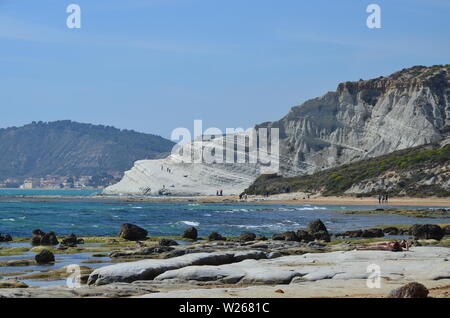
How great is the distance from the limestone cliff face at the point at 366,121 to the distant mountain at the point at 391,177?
11.9 m

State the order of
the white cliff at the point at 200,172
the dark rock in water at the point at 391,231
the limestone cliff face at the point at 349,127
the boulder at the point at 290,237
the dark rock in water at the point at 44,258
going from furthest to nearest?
the white cliff at the point at 200,172
the limestone cliff face at the point at 349,127
the dark rock in water at the point at 391,231
the boulder at the point at 290,237
the dark rock in water at the point at 44,258

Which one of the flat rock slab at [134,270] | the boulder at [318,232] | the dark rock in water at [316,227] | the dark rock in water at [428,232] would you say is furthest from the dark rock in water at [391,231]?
the flat rock slab at [134,270]

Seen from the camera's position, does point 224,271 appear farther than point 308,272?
Yes

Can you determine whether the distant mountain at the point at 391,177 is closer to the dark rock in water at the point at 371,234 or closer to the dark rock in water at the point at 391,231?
the dark rock in water at the point at 391,231

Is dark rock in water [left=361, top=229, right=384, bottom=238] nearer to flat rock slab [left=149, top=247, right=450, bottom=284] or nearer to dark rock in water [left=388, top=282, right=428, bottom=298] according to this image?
flat rock slab [left=149, top=247, right=450, bottom=284]

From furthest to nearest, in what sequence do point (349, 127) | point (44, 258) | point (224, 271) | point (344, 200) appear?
point (349, 127), point (344, 200), point (44, 258), point (224, 271)

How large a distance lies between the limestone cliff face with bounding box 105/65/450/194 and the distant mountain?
12419 mm

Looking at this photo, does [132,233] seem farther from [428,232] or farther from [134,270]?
[134,270]

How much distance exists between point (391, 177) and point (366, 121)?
128 ft

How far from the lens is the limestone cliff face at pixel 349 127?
13488 centimetres

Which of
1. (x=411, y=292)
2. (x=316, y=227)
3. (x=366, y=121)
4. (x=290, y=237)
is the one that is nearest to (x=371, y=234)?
(x=316, y=227)

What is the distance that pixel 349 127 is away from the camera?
472 ft

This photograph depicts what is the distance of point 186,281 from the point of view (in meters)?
20.4
